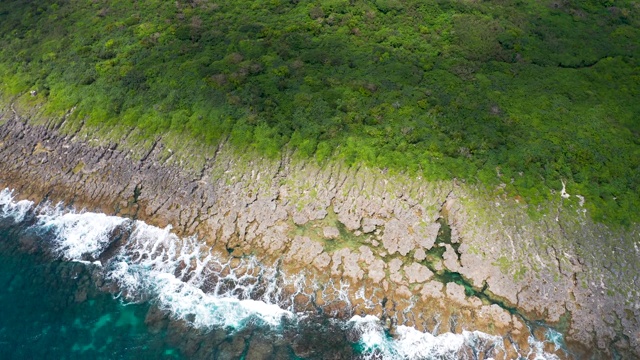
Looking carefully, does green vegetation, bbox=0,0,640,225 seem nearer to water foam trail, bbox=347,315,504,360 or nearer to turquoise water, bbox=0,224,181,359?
water foam trail, bbox=347,315,504,360

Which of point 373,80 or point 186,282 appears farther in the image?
point 373,80

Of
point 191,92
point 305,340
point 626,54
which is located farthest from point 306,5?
point 305,340

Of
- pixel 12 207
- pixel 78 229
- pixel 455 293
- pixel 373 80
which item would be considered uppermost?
pixel 373 80

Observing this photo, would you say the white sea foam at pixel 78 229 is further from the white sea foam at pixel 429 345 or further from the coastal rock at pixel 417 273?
the coastal rock at pixel 417 273

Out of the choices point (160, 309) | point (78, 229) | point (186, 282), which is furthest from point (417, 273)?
point (78, 229)

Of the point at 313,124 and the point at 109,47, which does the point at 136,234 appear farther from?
the point at 109,47

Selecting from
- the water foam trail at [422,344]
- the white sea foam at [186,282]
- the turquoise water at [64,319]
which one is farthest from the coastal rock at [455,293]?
the turquoise water at [64,319]

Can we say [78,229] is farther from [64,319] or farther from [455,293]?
[455,293]
